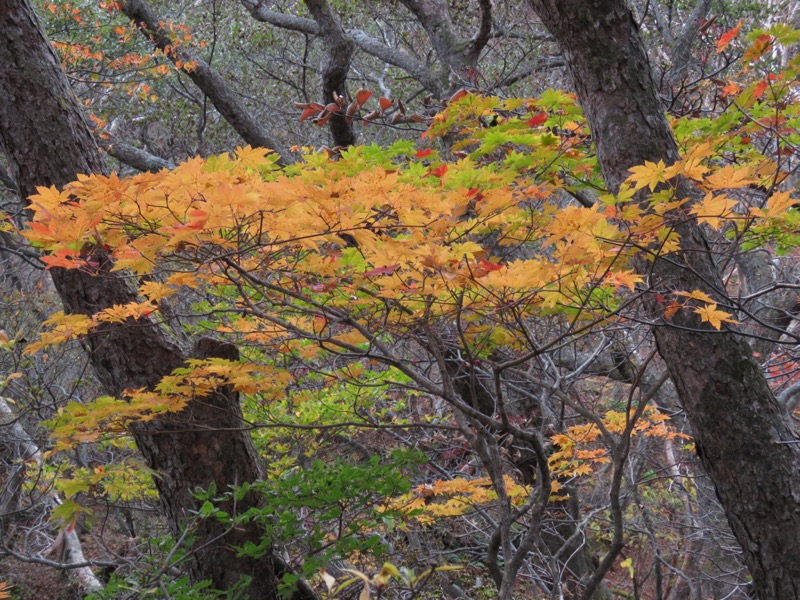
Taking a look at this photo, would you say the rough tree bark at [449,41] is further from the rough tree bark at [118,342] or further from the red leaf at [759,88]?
the rough tree bark at [118,342]

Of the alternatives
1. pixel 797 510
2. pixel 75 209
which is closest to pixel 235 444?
pixel 75 209

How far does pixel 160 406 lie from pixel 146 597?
2.34ft

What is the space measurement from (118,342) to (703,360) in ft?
8.29

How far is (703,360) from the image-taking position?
2.59 meters

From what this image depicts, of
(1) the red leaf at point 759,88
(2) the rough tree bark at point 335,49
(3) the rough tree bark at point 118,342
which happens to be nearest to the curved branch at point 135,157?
(2) the rough tree bark at point 335,49

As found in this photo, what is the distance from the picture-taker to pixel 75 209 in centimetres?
174

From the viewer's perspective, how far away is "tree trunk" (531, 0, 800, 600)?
2521 millimetres

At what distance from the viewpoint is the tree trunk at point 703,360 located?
2.52 m

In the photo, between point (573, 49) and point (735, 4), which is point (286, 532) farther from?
point (735, 4)

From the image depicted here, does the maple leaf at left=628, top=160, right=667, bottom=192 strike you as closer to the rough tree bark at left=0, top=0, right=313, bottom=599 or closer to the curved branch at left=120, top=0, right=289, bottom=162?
the rough tree bark at left=0, top=0, right=313, bottom=599

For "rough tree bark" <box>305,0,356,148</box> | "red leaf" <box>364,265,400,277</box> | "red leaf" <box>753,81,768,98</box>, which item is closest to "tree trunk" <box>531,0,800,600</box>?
"red leaf" <box>753,81,768,98</box>

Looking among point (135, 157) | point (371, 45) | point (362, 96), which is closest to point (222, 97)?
point (135, 157)

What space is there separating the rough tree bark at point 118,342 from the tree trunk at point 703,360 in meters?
1.91

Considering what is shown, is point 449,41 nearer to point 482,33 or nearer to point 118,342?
point 482,33
